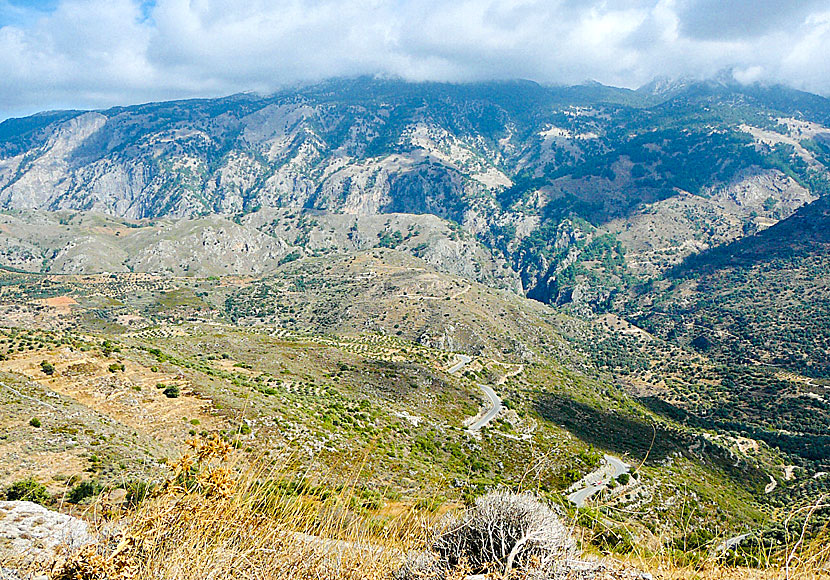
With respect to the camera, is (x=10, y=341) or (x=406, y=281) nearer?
(x=10, y=341)

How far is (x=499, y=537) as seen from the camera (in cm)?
348

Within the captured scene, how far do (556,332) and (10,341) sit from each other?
4463 inches

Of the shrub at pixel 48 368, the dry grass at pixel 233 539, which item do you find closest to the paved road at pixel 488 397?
the shrub at pixel 48 368

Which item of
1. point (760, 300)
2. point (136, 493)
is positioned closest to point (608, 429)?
point (136, 493)

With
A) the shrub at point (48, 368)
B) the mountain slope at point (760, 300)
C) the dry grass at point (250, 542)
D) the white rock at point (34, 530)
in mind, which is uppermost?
the dry grass at point (250, 542)

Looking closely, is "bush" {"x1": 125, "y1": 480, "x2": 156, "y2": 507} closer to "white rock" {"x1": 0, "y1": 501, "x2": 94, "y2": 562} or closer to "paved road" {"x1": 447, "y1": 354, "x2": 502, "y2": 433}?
"white rock" {"x1": 0, "y1": 501, "x2": 94, "y2": 562}

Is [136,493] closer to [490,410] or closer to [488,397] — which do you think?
[490,410]

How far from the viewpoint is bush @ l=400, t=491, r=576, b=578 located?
3.21 metres

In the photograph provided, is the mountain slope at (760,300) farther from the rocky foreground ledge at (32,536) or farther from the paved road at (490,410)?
Result: the rocky foreground ledge at (32,536)

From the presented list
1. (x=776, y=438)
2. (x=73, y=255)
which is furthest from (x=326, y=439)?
(x=73, y=255)

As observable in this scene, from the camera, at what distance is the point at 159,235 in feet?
625

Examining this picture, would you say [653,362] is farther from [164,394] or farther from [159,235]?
[159,235]

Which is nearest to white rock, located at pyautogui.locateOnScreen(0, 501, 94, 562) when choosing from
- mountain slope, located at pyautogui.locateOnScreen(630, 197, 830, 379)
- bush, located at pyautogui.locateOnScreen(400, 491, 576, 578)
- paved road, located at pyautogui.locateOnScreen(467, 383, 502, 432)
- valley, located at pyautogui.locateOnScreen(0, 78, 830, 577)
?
valley, located at pyautogui.locateOnScreen(0, 78, 830, 577)

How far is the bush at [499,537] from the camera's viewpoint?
3207mm
